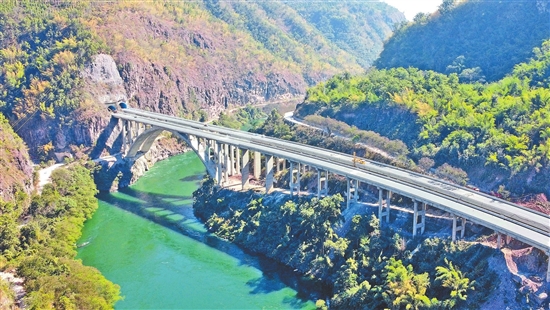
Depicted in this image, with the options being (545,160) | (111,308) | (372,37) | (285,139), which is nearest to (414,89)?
(285,139)

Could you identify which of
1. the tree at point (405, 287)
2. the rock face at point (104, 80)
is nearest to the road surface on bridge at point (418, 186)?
the tree at point (405, 287)

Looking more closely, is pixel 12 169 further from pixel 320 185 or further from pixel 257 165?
pixel 320 185

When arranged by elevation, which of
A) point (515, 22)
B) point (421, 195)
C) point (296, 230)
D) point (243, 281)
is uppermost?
point (515, 22)

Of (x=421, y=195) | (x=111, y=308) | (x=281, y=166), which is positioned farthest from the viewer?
(x=281, y=166)

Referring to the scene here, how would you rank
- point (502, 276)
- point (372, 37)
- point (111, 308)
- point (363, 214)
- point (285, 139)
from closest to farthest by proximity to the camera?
point (502, 276) → point (111, 308) → point (363, 214) → point (285, 139) → point (372, 37)

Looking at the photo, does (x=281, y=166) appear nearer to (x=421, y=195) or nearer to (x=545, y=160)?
(x=421, y=195)

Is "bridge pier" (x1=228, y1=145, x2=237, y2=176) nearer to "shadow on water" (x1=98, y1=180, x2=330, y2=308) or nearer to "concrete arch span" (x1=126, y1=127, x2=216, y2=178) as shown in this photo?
"concrete arch span" (x1=126, y1=127, x2=216, y2=178)

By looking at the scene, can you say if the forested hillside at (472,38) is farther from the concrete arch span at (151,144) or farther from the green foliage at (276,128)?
the concrete arch span at (151,144)
